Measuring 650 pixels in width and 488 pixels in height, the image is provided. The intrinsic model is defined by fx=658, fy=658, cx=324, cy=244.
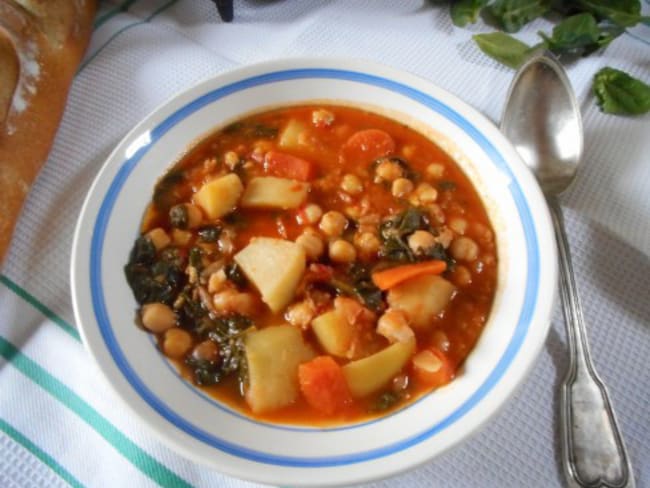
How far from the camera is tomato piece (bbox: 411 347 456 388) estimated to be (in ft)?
7.40

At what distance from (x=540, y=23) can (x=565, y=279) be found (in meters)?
1.81

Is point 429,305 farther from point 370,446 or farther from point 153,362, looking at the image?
point 153,362

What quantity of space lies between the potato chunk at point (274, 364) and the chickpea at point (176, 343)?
215 mm

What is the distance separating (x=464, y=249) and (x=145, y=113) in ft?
5.72

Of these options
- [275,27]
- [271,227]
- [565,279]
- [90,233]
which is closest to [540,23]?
[275,27]

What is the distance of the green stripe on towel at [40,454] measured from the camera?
2375 millimetres

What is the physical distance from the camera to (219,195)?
2.70 metres

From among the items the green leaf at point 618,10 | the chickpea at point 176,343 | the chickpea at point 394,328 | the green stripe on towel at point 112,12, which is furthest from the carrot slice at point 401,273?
the green stripe on towel at point 112,12

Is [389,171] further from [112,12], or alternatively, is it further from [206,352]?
[112,12]

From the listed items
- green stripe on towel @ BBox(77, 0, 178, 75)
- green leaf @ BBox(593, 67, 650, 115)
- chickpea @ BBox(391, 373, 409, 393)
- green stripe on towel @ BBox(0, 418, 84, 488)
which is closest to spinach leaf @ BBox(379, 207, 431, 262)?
chickpea @ BBox(391, 373, 409, 393)

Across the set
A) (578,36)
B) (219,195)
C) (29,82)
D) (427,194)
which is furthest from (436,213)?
(29,82)

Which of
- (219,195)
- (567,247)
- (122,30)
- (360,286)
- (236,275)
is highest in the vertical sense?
(122,30)

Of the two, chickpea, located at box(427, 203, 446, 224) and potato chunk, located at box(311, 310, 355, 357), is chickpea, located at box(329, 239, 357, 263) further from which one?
chickpea, located at box(427, 203, 446, 224)

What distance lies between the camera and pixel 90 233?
239 cm
